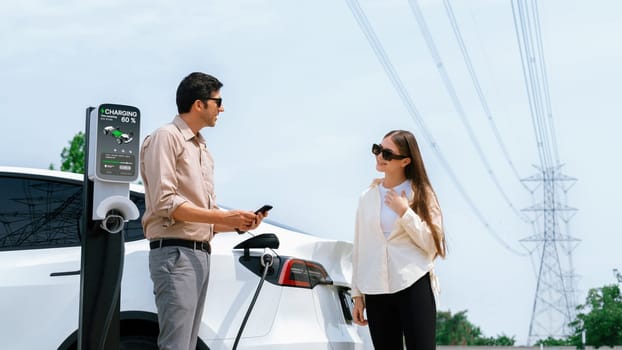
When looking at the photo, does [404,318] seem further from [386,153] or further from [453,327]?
[453,327]

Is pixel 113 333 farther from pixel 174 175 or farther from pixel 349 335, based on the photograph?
pixel 349 335

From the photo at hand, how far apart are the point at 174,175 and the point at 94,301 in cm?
72

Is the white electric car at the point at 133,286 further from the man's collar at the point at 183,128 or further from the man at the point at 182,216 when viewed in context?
the man's collar at the point at 183,128

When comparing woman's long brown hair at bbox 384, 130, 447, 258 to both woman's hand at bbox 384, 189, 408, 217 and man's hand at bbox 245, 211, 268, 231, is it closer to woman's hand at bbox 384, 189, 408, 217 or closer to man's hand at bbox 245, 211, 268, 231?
woman's hand at bbox 384, 189, 408, 217

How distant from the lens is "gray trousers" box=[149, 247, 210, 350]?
4.88 metres

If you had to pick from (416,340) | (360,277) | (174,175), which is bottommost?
(416,340)

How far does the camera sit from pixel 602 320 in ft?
113

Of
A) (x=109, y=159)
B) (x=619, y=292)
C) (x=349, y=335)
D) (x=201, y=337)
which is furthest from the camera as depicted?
(x=619, y=292)

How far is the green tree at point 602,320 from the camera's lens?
3372 cm

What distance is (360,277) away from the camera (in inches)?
222

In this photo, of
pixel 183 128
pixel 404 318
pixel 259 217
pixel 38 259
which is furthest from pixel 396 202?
pixel 38 259

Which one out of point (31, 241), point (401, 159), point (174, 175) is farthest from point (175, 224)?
point (401, 159)

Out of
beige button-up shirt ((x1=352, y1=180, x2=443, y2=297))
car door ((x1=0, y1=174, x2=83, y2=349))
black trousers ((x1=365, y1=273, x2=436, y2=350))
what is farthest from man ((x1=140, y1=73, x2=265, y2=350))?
black trousers ((x1=365, y1=273, x2=436, y2=350))

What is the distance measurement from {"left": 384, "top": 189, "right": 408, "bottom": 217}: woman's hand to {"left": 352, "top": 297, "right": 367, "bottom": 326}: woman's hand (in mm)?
525
